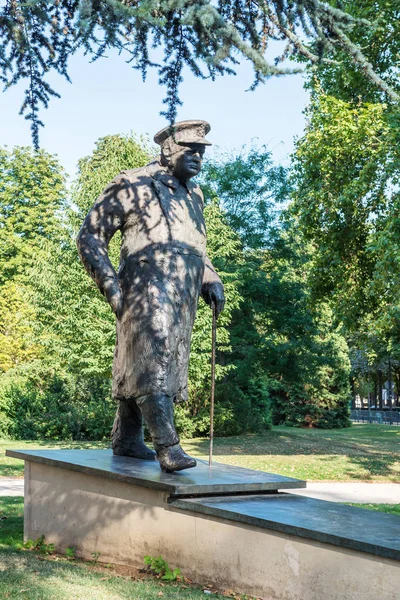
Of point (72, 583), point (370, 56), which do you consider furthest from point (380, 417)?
point (72, 583)

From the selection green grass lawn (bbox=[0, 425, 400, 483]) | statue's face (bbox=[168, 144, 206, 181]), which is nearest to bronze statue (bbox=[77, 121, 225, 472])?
statue's face (bbox=[168, 144, 206, 181])

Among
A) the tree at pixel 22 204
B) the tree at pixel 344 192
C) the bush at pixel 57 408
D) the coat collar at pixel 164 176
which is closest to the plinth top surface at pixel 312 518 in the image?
the coat collar at pixel 164 176

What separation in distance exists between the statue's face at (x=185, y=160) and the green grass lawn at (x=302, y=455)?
996 centimetres

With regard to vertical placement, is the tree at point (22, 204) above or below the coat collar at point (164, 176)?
above

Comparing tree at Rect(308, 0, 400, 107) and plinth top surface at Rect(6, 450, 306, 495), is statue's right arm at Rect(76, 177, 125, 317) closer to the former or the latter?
plinth top surface at Rect(6, 450, 306, 495)

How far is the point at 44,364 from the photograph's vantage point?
82.7ft

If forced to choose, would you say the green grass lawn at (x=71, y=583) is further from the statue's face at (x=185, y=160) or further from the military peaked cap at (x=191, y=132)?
the military peaked cap at (x=191, y=132)

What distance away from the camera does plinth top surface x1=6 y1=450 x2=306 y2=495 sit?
229 inches

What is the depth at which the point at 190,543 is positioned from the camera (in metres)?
5.68

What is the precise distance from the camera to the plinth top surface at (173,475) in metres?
5.82

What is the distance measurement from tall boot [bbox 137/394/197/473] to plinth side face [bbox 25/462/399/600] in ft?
1.07

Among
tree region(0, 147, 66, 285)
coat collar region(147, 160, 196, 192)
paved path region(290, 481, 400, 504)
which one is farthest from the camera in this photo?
tree region(0, 147, 66, 285)

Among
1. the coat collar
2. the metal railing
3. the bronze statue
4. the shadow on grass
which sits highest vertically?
the coat collar

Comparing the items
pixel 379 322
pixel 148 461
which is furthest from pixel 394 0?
pixel 148 461
